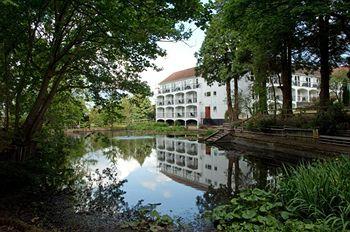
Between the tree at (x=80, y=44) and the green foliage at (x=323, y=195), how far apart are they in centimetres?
420

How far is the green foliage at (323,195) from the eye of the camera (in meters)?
6.18

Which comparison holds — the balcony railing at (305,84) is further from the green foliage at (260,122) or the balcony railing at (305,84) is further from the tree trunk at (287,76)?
the tree trunk at (287,76)

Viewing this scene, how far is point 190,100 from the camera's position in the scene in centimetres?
6756

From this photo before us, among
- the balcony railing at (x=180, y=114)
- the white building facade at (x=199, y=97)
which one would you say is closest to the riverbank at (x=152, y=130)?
the white building facade at (x=199, y=97)

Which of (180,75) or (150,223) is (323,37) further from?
(180,75)

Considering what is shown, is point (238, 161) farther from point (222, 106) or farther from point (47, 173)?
point (222, 106)

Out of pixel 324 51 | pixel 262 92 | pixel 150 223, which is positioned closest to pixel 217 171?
pixel 150 223

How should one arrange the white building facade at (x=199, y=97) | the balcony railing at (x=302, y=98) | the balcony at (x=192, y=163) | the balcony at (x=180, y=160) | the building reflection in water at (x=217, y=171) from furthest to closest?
1. the balcony railing at (x=302, y=98)
2. the white building facade at (x=199, y=97)
3. the balcony at (x=180, y=160)
4. the balcony at (x=192, y=163)
5. the building reflection in water at (x=217, y=171)

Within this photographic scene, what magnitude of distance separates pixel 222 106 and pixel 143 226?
52378 millimetres

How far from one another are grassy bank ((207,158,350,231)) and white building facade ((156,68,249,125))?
47110 mm

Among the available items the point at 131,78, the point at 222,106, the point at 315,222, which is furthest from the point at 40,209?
the point at 222,106

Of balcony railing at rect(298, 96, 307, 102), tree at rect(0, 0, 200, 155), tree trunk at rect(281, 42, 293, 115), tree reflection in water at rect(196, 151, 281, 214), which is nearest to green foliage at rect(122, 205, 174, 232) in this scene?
tree reflection in water at rect(196, 151, 281, 214)

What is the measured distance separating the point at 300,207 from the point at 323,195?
49 cm

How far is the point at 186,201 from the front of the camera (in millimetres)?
10812
